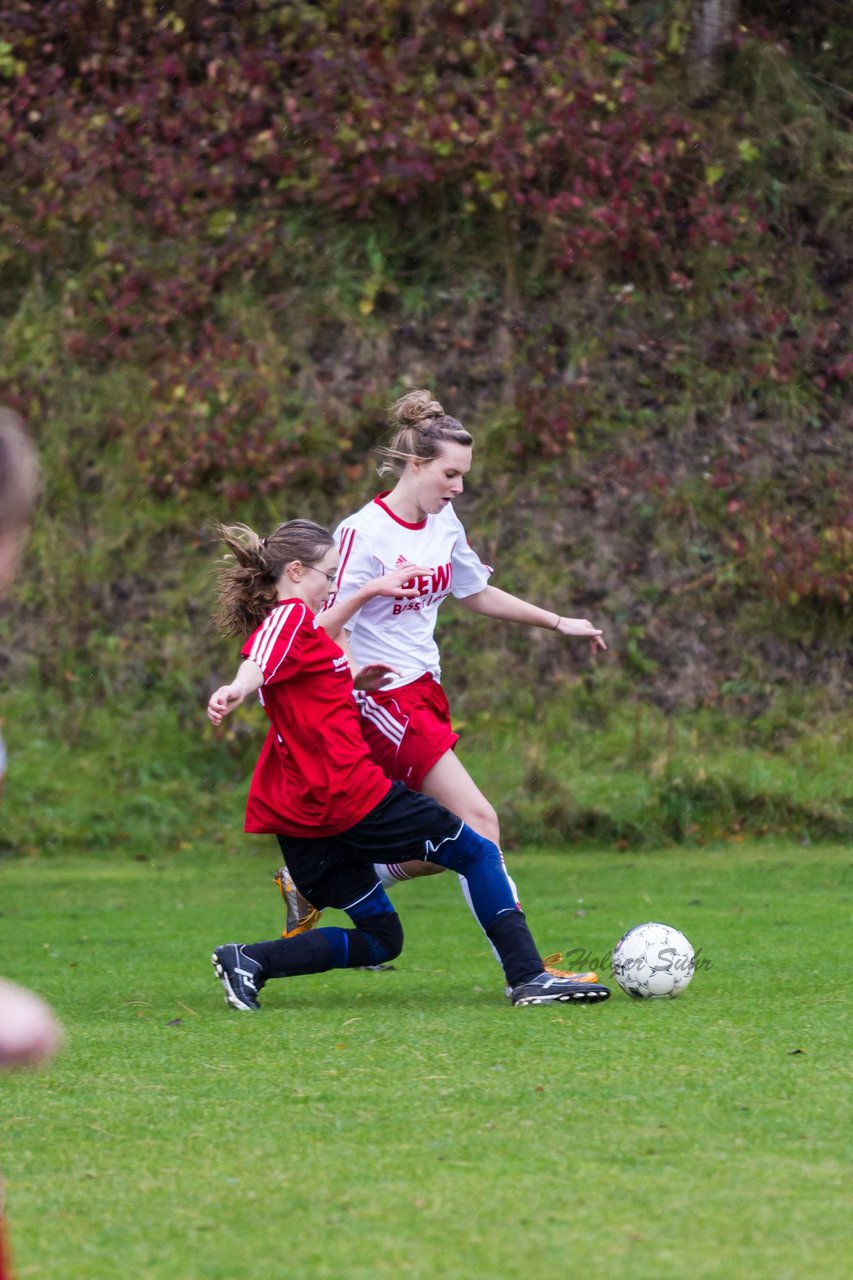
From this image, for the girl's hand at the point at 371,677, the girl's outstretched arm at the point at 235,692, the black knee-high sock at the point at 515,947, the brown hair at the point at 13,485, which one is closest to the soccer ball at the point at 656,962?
the black knee-high sock at the point at 515,947

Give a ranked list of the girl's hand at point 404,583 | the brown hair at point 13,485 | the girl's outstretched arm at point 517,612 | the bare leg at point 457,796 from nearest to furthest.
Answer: the brown hair at point 13,485 → the girl's hand at point 404,583 → the bare leg at point 457,796 → the girl's outstretched arm at point 517,612

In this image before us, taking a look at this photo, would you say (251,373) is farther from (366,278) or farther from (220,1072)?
(220,1072)

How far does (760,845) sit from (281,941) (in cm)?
668

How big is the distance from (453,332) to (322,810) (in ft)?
31.0

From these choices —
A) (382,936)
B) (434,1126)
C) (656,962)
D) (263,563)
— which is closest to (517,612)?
(263,563)

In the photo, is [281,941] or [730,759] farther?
[730,759]

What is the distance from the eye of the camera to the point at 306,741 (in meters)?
5.98

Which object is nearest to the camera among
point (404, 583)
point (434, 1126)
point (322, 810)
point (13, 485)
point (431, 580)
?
point (13, 485)

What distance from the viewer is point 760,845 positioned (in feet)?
39.8

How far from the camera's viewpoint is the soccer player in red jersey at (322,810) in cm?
591

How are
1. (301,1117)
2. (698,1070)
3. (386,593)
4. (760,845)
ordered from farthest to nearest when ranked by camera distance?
1. (760,845)
2. (386,593)
3. (698,1070)
4. (301,1117)

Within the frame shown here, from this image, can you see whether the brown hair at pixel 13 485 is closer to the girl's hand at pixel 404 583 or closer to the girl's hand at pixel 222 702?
the girl's hand at pixel 222 702

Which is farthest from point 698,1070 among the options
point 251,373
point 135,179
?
point 135,179

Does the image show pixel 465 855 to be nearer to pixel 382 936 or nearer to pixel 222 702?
pixel 382 936
